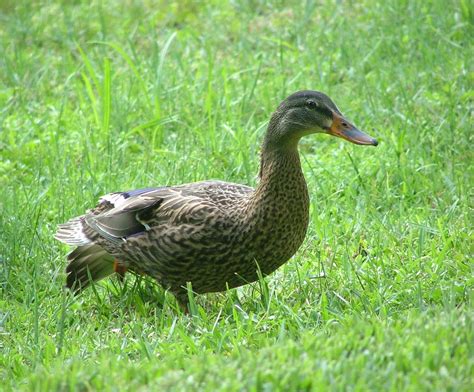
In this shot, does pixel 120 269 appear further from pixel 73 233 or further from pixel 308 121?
pixel 308 121

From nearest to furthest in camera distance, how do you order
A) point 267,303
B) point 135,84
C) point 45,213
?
1. point 267,303
2. point 45,213
3. point 135,84

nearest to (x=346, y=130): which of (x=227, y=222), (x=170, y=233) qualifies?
(x=227, y=222)

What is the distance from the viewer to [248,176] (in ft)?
22.5

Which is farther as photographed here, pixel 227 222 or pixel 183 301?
pixel 183 301

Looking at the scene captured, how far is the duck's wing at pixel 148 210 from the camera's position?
543cm

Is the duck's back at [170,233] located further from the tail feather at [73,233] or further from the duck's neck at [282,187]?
the duck's neck at [282,187]

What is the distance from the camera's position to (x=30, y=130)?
7.84 meters

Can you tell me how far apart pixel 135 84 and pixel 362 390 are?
16.3 ft

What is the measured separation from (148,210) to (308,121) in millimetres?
997

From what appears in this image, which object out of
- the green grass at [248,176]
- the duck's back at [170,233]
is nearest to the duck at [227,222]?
the duck's back at [170,233]

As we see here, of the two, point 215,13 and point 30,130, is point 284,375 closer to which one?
point 30,130

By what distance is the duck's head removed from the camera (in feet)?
17.8

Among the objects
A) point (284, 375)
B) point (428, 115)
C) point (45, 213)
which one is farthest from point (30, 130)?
point (284, 375)

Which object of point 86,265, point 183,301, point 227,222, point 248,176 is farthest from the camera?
point 248,176
